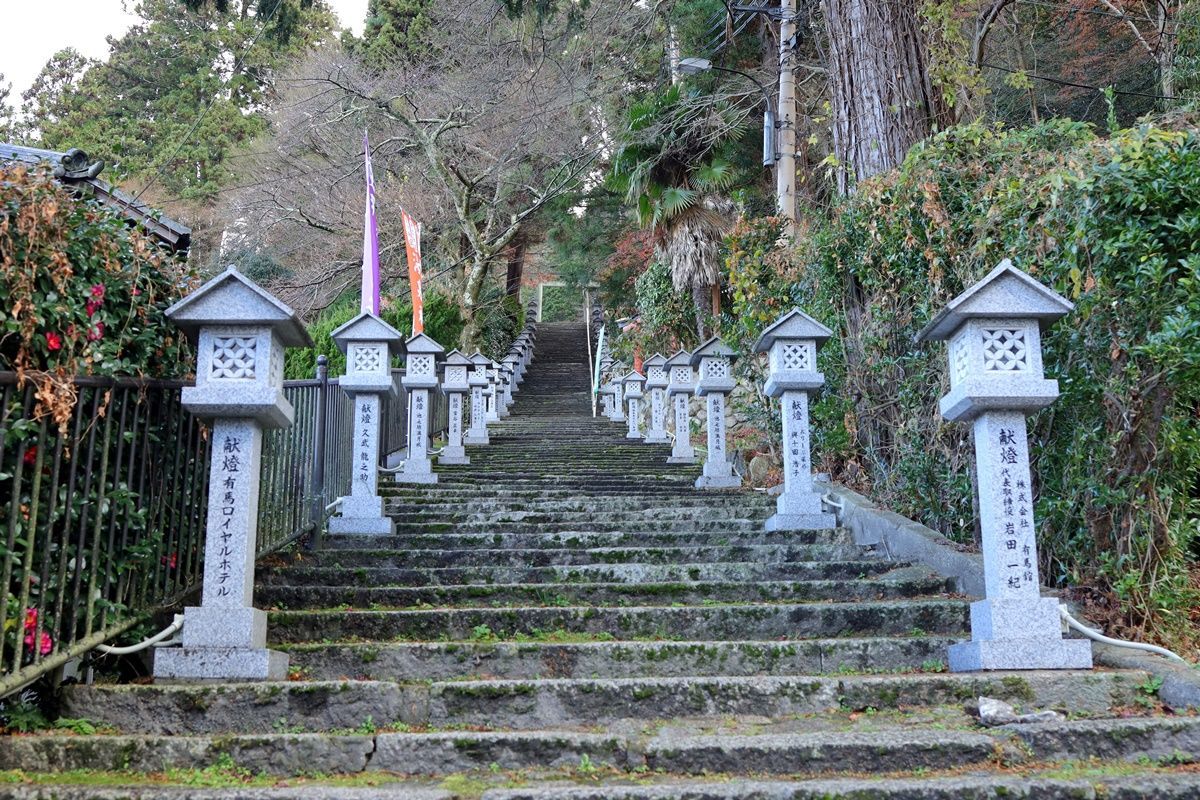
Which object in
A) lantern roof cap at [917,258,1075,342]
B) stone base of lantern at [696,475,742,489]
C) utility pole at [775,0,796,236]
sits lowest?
stone base of lantern at [696,475,742,489]

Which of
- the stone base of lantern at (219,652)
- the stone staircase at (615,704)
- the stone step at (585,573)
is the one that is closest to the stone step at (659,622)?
the stone staircase at (615,704)

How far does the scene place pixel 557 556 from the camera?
6.48 m

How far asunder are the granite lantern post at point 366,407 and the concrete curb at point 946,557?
3734 mm

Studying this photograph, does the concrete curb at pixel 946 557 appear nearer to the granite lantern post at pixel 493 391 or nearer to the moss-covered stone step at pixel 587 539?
the moss-covered stone step at pixel 587 539

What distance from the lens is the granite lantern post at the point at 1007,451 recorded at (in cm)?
447

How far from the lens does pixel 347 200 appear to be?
797 inches

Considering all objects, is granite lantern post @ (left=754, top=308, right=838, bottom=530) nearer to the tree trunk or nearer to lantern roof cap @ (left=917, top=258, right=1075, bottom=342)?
the tree trunk

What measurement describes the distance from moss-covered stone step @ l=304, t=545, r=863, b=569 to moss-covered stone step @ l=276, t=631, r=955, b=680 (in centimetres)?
176

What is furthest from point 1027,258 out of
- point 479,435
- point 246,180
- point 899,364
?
point 246,180

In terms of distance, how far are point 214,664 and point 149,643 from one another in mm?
313

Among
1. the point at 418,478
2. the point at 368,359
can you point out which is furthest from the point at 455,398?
the point at 368,359

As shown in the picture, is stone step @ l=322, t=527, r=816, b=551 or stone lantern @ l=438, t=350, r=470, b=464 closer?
stone step @ l=322, t=527, r=816, b=551

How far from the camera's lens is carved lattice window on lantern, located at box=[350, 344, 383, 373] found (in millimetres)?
7770

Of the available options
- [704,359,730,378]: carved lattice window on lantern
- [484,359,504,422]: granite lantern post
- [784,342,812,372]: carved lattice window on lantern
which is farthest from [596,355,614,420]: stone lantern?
[784,342,812,372]: carved lattice window on lantern
